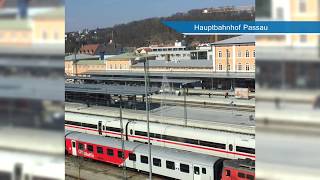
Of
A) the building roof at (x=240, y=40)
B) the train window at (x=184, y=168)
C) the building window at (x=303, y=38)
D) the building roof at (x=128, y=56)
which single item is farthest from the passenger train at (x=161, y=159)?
the building window at (x=303, y=38)

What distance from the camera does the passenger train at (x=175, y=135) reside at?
534 centimetres

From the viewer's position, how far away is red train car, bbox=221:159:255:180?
4.00 metres

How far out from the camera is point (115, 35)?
3062mm

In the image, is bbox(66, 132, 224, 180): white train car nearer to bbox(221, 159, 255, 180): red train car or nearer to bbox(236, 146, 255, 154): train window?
bbox(221, 159, 255, 180): red train car

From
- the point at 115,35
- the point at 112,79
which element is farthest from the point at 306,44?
the point at 112,79

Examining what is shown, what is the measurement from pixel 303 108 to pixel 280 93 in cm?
10

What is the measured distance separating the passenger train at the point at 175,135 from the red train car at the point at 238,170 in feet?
1.08

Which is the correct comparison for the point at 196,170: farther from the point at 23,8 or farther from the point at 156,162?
the point at 23,8

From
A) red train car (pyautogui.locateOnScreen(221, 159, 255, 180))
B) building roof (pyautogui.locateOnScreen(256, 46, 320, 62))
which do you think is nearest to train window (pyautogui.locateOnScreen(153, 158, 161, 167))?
red train car (pyautogui.locateOnScreen(221, 159, 255, 180))

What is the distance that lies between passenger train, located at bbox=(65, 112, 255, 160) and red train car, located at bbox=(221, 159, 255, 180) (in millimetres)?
330

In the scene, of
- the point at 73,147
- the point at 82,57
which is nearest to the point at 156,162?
the point at 73,147

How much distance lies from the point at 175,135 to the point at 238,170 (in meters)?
2.05

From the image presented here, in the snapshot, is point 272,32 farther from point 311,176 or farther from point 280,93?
point 311,176

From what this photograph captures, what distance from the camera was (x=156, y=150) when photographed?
17.8ft
